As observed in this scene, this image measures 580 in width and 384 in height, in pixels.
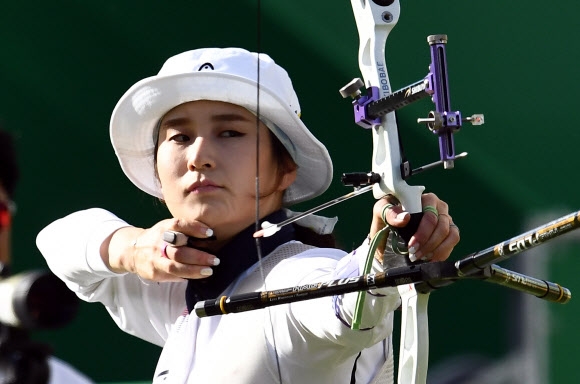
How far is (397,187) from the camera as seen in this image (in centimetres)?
166

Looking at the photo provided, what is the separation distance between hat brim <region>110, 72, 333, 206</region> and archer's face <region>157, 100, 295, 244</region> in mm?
23

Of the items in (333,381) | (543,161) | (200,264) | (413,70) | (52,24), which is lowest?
(333,381)

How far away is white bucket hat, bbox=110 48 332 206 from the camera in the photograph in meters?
2.04

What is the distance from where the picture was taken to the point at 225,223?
2014 millimetres

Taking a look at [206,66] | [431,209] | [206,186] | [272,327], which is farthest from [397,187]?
[206,66]

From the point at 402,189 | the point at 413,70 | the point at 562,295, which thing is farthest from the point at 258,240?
the point at 413,70

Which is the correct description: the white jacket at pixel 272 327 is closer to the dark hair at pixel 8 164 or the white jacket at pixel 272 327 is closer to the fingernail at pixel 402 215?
the fingernail at pixel 402 215

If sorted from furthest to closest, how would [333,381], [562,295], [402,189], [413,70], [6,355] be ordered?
[413,70] < [333,381] < [402,189] < [562,295] < [6,355]

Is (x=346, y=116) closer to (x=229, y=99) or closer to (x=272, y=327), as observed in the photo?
(x=229, y=99)

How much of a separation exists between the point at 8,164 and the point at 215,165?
1.49 feet

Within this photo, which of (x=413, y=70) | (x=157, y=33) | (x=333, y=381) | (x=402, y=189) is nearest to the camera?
(x=402, y=189)

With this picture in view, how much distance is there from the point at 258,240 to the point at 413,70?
1101 millimetres

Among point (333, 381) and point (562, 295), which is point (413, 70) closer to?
point (333, 381)

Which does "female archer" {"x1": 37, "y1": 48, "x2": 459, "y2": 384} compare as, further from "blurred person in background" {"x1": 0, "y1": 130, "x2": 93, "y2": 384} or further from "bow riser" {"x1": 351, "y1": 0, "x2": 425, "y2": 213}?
"blurred person in background" {"x1": 0, "y1": 130, "x2": 93, "y2": 384}
